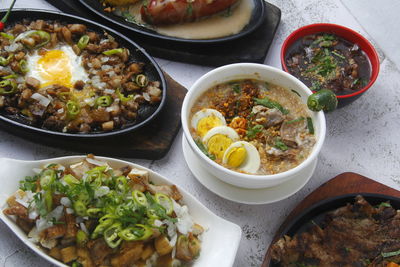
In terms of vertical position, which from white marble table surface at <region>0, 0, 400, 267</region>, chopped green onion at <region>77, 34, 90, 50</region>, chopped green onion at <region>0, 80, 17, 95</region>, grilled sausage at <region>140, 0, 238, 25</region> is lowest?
white marble table surface at <region>0, 0, 400, 267</region>

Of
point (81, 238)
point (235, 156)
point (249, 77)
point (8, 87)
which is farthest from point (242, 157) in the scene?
point (8, 87)

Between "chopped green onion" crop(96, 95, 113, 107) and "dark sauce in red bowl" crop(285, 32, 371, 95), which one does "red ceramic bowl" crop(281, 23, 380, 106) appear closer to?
"dark sauce in red bowl" crop(285, 32, 371, 95)

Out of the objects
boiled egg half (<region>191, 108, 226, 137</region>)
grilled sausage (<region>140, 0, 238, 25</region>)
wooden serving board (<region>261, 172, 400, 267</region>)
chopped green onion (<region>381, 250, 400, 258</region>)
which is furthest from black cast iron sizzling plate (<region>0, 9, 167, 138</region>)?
chopped green onion (<region>381, 250, 400, 258</region>)

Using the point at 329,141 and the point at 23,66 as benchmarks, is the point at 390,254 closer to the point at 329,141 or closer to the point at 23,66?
the point at 329,141

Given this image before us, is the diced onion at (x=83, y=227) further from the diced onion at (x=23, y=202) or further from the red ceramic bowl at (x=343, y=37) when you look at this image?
the red ceramic bowl at (x=343, y=37)

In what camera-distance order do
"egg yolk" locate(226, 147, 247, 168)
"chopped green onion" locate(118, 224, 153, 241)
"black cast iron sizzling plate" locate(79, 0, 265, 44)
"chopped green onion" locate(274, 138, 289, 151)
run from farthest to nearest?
"black cast iron sizzling plate" locate(79, 0, 265, 44)
"chopped green onion" locate(274, 138, 289, 151)
"egg yolk" locate(226, 147, 247, 168)
"chopped green onion" locate(118, 224, 153, 241)
